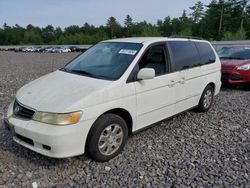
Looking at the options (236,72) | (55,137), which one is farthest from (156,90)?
(236,72)

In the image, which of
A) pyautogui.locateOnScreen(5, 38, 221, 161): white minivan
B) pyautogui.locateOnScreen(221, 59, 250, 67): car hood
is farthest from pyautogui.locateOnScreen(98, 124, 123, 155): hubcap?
pyautogui.locateOnScreen(221, 59, 250, 67): car hood

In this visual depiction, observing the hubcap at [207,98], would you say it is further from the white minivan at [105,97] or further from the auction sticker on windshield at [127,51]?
the auction sticker on windshield at [127,51]

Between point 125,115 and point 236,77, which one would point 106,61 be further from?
point 236,77

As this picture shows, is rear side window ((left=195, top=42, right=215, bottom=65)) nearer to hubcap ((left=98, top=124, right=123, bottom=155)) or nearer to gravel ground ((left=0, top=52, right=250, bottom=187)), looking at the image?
gravel ground ((left=0, top=52, right=250, bottom=187))

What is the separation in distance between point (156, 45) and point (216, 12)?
232ft

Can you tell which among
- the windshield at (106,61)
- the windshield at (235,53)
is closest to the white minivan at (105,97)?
the windshield at (106,61)

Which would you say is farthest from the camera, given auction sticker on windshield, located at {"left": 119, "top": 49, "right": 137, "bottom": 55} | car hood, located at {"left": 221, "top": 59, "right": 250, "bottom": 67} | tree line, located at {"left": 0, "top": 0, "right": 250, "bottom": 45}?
tree line, located at {"left": 0, "top": 0, "right": 250, "bottom": 45}

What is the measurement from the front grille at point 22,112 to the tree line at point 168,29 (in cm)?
4532

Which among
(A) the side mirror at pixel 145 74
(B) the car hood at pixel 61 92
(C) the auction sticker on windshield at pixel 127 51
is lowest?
(B) the car hood at pixel 61 92

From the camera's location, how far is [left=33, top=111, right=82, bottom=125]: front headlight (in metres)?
3.07

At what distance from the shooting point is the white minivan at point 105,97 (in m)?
3.12

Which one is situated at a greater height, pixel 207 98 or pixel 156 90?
pixel 156 90

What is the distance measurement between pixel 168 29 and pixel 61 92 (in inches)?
3564

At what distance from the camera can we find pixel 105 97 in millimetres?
3369
